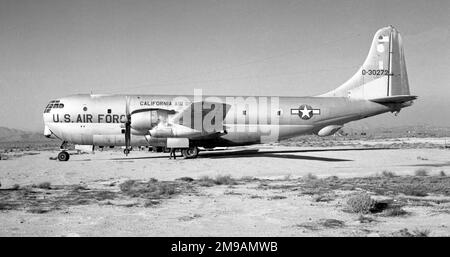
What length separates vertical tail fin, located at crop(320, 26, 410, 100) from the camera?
3222 centimetres

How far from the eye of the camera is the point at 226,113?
29703 millimetres

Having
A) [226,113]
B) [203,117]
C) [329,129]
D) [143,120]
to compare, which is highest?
[226,113]

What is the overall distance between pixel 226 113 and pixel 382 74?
1466 centimetres

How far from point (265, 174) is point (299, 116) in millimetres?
12796

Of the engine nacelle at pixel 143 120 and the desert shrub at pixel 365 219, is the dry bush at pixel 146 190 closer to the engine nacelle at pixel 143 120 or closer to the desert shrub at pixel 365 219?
the desert shrub at pixel 365 219

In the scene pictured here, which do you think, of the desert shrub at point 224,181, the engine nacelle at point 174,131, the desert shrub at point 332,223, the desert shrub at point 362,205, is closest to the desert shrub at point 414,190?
the desert shrub at point 362,205

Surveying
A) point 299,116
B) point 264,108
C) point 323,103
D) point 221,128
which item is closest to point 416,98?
point 323,103

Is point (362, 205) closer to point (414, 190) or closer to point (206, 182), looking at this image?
point (414, 190)

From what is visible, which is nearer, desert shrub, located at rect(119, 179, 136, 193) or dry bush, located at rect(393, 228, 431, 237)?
dry bush, located at rect(393, 228, 431, 237)

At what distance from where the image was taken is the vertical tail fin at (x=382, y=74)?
32219 millimetres

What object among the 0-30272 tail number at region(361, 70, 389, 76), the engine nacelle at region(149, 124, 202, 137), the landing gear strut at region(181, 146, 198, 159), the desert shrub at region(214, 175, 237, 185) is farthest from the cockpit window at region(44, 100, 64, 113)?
the 0-30272 tail number at region(361, 70, 389, 76)

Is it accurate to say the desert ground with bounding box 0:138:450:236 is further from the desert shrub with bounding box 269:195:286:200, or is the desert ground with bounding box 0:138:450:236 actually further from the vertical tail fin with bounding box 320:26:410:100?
the vertical tail fin with bounding box 320:26:410:100

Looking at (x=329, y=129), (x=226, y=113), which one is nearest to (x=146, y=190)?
(x=226, y=113)
